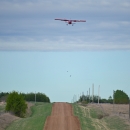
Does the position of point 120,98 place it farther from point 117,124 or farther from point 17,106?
point 117,124

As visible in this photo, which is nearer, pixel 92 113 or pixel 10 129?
pixel 10 129

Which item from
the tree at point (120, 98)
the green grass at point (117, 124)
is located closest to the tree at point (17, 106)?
the green grass at point (117, 124)

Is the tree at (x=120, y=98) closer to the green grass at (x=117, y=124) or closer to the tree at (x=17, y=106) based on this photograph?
the tree at (x=17, y=106)

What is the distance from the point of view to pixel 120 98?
12019 centimetres

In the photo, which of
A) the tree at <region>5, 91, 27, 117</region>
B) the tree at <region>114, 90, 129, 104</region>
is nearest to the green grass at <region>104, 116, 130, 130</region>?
the tree at <region>5, 91, 27, 117</region>

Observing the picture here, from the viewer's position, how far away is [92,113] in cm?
7338

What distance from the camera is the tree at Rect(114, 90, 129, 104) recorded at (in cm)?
11719

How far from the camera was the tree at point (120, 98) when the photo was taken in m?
117

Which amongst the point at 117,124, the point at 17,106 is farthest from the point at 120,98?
the point at 117,124

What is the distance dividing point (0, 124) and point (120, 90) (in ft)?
239

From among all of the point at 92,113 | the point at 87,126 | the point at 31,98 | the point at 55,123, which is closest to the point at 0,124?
the point at 55,123

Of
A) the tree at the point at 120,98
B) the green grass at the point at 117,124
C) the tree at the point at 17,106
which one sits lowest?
the green grass at the point at 117,124

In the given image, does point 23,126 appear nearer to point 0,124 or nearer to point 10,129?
point 10,129

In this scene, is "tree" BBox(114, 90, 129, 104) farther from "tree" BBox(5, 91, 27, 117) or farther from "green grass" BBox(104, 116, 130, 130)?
"green grass" BBox(104, 116, 130, 130)
